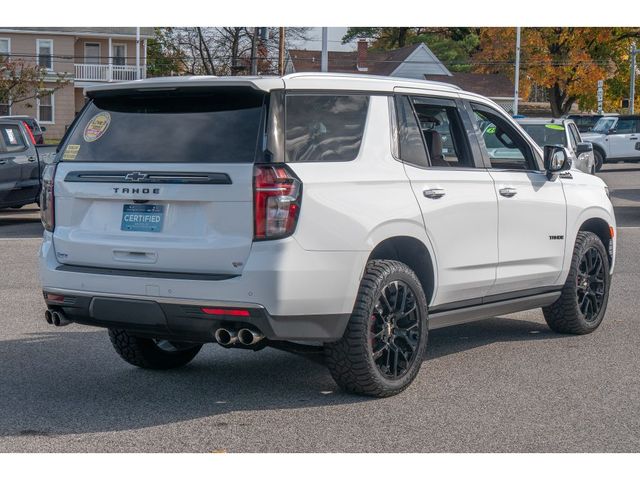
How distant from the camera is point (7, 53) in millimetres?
59094

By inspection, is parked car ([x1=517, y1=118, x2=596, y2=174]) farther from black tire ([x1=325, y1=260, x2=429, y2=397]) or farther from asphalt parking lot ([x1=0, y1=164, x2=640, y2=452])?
black tire ([x1=325, y1=260, x2=429, y2=397])

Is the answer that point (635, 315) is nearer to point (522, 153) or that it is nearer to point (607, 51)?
point (522, 153)

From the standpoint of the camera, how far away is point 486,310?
761 centimetres

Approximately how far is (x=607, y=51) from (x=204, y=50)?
25111 mm

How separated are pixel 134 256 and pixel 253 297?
0.82 meters

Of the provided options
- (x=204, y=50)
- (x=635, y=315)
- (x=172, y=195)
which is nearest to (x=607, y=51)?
(x=204, y=50)

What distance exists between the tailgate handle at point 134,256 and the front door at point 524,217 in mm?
2625

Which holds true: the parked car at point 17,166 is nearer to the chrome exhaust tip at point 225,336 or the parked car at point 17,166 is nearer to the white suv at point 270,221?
the white suv at point 270,221

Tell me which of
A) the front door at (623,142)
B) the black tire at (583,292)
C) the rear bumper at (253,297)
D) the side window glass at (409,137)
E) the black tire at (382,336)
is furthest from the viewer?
A: the front door at (623,142)

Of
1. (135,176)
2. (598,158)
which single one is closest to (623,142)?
(598,158)

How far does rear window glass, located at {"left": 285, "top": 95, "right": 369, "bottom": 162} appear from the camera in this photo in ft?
20.2

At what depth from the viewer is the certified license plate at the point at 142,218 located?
20.3 feet

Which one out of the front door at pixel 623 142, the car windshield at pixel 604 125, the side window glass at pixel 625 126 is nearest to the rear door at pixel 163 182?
the front door at pixel 623 142

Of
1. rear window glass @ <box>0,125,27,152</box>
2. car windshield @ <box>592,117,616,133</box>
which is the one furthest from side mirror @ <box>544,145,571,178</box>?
car windshield @ <box>592,117,616,133</box>
